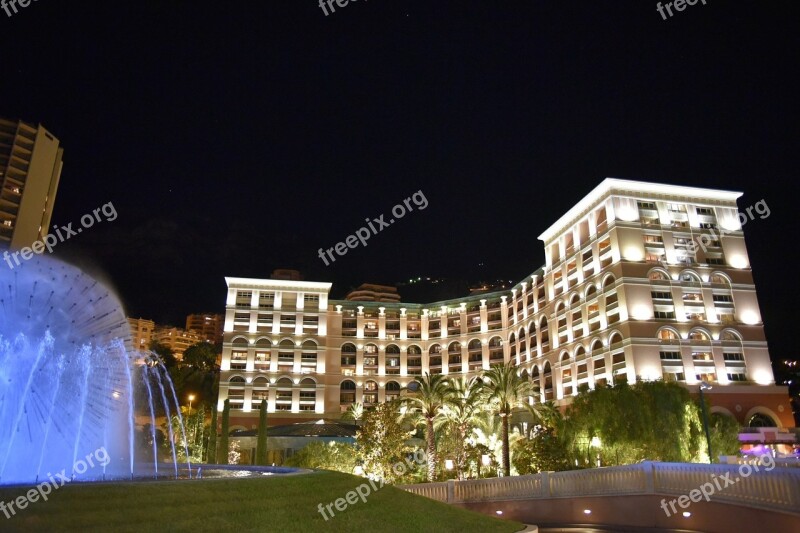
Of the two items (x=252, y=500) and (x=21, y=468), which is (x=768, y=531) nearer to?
(x=252, y=500)

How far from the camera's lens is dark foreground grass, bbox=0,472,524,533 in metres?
13.8

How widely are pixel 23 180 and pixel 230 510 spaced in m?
110

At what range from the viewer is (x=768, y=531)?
1703 centimetres

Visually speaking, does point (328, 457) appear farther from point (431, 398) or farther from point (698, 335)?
point (698, 335)

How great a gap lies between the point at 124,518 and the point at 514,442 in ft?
144

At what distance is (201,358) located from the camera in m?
118

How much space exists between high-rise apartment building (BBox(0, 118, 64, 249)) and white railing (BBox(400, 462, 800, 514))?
9575 cm

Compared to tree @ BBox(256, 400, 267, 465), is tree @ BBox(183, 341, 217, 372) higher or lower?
higher

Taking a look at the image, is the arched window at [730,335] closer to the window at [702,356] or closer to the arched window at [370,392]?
the window at [702,356]

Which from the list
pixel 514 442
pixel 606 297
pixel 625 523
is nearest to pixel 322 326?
pixel 606 297

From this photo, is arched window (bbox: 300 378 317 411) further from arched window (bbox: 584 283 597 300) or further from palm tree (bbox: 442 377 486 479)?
palm tree (bbox: 442 377 486 479)

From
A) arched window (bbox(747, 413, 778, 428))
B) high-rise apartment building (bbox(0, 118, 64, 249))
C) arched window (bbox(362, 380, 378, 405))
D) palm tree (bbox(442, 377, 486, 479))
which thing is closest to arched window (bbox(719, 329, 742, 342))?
arched window (bbox(747, 413, 778, 428))

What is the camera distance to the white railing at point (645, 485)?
16797 mm

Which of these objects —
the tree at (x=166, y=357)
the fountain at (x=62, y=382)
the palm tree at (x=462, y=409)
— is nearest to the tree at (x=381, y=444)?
the palm tree at (x=462, y=409)
